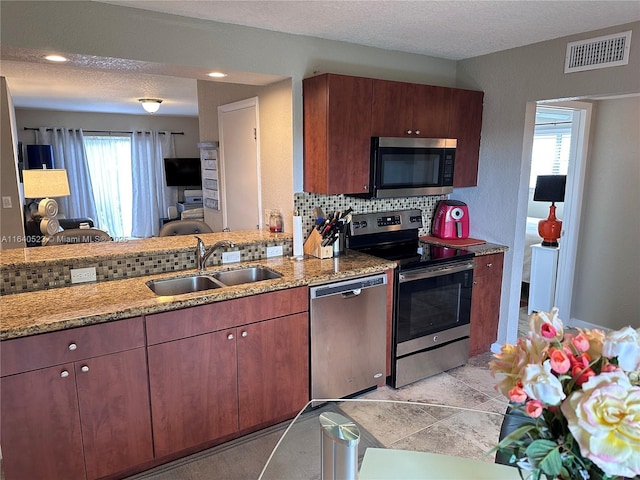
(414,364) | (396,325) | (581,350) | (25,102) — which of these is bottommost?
(414,364)

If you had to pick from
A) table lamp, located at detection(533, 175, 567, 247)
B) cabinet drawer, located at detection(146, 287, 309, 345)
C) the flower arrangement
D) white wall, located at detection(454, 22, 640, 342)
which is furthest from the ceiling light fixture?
the flower arrangement

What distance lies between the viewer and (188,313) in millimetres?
2166

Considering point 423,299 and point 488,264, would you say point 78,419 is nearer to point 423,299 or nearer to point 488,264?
point 423,299

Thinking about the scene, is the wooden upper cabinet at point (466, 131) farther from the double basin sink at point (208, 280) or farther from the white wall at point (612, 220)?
the double basin sink at point (208, 280)

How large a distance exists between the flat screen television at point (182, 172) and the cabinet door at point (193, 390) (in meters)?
7.17

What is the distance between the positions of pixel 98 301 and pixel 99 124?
7358mm

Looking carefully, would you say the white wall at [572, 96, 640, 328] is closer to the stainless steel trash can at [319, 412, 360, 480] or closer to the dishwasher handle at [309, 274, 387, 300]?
the dishwasher handle at [309, 274, 387, 300]

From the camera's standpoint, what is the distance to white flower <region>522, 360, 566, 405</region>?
2.76 ft

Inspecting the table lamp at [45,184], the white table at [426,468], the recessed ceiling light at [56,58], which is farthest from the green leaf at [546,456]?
the table lamp at [45,184]

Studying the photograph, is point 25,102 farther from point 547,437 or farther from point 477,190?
point 547,437

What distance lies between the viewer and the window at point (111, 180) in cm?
834

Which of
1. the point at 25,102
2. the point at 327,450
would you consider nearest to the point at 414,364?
the point at 327,450

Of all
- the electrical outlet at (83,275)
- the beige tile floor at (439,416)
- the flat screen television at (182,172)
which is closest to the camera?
the beige tile floor at (439,416)

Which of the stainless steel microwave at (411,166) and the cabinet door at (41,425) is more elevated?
the stainless steel microwave at (411,166)
